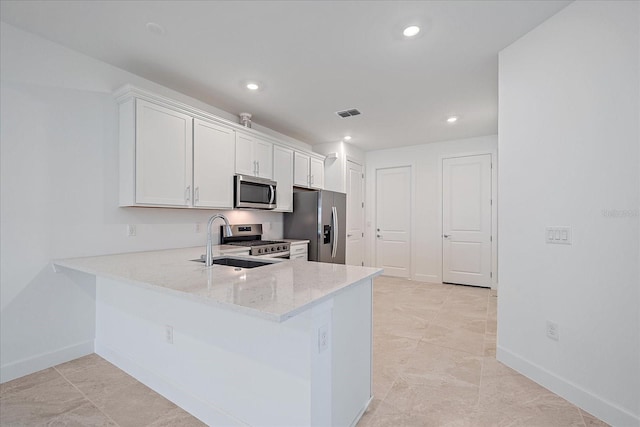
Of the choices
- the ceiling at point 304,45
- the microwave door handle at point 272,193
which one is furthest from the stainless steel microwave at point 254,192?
the ceiling at point 304,45

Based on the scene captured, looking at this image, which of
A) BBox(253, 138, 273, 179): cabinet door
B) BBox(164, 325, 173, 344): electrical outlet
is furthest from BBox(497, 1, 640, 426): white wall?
BBox(253, 138, 273, 179): cabinet door

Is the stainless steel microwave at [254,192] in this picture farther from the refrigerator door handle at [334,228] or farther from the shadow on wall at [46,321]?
the shadow on wall at [46,321]

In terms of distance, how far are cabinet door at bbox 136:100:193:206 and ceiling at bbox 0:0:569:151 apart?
428mm

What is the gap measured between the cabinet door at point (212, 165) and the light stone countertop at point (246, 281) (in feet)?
3.37

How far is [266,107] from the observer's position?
3.57 meters

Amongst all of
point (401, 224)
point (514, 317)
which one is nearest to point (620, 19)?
point (514, 317)

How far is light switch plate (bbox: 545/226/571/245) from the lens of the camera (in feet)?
6.31

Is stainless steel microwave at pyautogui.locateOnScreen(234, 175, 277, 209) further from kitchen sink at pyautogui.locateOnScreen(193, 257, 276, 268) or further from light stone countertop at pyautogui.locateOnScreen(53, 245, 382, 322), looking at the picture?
light stone countertop at pyautogui.locateOnScreen(53, 245, 382, 322)

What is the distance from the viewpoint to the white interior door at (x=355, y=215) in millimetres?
5445

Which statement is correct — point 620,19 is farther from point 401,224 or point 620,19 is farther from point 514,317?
point 401,224

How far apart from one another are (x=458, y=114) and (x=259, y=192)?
278cm

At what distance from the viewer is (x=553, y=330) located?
2004 mm

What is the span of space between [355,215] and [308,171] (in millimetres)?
1545

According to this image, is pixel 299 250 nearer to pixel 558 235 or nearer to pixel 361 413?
pixel 361 413
